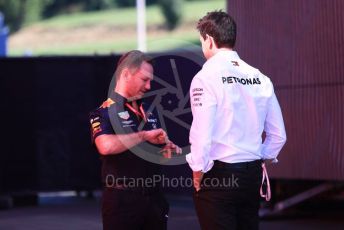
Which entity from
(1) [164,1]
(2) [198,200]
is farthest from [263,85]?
(1) [164,1]

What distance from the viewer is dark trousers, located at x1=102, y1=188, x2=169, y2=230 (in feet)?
17.9

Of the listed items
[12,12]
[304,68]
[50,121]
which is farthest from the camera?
[12,12]

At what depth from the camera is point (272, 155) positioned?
545cm

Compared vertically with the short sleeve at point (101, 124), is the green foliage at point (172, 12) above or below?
above

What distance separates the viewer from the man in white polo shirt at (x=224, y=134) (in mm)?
5009

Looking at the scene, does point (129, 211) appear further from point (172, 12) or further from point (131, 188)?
point (172, 12)

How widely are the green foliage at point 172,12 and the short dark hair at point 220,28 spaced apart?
70.8 metres

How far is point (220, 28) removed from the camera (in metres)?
5.10

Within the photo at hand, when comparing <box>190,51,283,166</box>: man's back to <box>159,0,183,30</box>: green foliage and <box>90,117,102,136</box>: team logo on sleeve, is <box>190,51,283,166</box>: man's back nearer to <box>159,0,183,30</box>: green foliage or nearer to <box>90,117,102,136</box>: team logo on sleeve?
<box>90,117,102,136</box>: team logo on sleeve

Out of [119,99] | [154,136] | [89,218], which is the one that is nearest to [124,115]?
[119,99]

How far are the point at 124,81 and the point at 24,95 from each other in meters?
8.66

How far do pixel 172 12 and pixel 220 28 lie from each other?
72.5 m

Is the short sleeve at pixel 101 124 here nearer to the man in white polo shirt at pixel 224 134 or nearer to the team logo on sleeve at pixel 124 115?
the team logo on sleeve at pixel 124 115

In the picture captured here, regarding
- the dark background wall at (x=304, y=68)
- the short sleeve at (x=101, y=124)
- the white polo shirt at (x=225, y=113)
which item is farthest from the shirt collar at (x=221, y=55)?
the dark background wall at (x=304, y=68)
